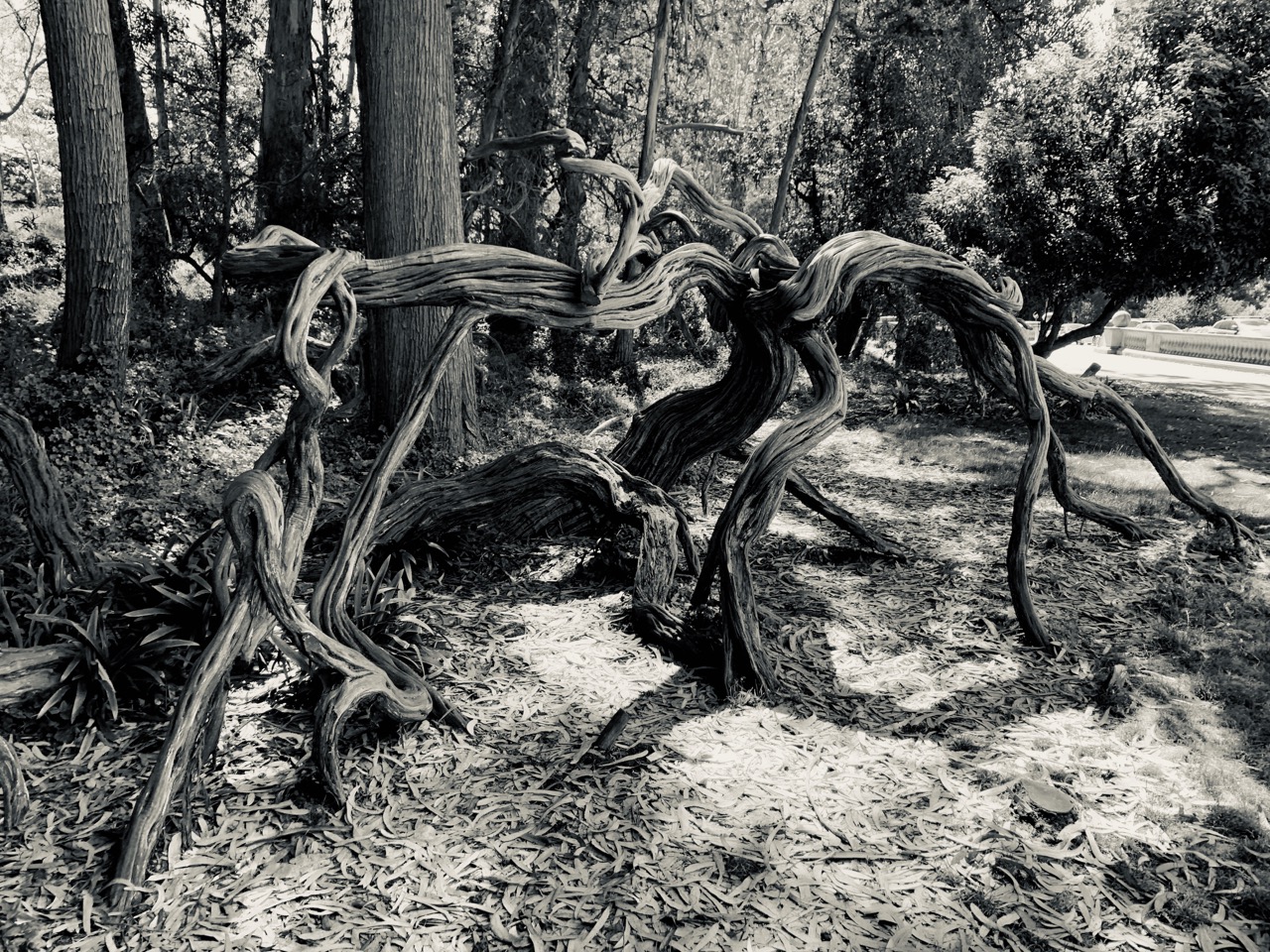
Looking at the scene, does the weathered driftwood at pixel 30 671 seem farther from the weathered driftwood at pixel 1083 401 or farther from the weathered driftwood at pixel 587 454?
the weathered driftwood at pixel 1083 401

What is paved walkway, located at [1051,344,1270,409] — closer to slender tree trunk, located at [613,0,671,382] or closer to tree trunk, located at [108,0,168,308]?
slender tree trunk, located at [613,0,671,382]

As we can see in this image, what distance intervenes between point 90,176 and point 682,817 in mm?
7025

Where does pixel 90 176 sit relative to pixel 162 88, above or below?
below

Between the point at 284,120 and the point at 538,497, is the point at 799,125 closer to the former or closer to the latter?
the point at 284,120

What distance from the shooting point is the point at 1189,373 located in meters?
17.9

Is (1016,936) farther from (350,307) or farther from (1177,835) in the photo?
(350,307)

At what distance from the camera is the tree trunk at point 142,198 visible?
11977 mm

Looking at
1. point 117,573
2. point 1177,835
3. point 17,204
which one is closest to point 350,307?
point 117,573

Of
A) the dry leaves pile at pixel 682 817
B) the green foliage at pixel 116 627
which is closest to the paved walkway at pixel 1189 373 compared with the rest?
the dry leaves pile at pixel 682 817

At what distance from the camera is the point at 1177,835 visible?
3.11 metres

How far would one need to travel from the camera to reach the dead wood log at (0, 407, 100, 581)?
4113 millimetres

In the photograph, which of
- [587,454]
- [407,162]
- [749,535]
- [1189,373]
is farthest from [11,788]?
[1189,373]

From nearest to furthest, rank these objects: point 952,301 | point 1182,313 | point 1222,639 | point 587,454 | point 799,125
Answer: point 1222,639
point 952,301
point 587,454
point 799,125
point 1182,313

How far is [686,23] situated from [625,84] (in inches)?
74.9
